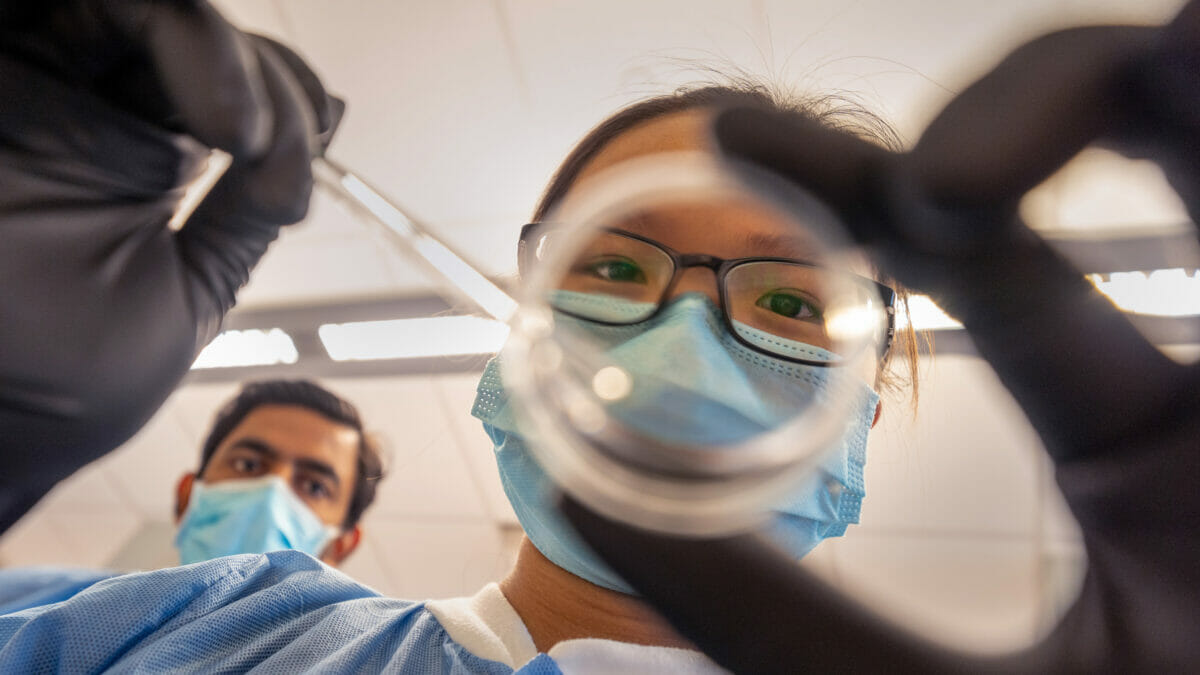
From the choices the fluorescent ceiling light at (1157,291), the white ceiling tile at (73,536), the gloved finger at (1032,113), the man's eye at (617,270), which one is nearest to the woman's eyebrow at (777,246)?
the man's eye at (617,270)

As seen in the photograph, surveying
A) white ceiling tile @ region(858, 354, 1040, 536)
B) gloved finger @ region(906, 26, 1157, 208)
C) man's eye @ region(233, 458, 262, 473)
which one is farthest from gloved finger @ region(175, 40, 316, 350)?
white ceiling tile @ region(858, 354, 1040, 536)

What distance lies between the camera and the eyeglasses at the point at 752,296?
61cm

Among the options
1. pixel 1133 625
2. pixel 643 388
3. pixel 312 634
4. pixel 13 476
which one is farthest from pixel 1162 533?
pixel 13 476

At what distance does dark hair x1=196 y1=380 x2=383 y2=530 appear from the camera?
186 cm

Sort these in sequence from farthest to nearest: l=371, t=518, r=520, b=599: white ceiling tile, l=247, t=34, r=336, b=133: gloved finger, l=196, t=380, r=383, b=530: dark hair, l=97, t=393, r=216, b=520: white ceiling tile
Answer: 1. l=97, t=393, r=216, b=520: white ceiling tile
2. l=371, t=518, r=520, b=599: white ceiling tile
3. l=196, t=380, r=383, b=530: dark hair
4. l=247, t=34, r=336, b=133: gloved finger

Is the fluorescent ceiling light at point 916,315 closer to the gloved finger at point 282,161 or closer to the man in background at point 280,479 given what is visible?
the gloved finger at point 282,161

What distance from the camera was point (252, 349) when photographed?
2215mm

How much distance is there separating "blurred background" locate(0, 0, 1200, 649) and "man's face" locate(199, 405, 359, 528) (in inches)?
11.4

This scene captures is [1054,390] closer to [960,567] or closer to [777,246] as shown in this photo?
[777,246]

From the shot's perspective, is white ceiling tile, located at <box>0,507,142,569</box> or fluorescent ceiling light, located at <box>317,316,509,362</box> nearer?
fluorescent ceiling light, located at <box>317,316,509,362</box>

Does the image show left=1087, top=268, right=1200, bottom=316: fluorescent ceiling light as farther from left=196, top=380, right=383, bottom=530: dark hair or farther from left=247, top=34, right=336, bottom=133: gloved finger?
left=196, top=380, right=383, bottom=530: dark hair

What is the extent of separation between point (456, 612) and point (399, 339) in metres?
1.47

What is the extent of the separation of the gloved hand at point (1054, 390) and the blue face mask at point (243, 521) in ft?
4.80

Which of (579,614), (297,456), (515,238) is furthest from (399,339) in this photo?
(579,614)
